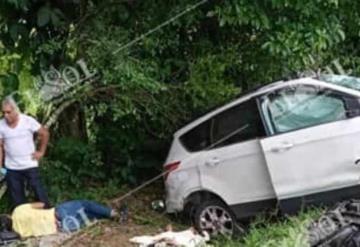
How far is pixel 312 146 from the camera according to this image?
8195 millimetres

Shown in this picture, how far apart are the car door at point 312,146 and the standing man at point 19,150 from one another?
2.89m

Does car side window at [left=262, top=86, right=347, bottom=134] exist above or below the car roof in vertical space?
below

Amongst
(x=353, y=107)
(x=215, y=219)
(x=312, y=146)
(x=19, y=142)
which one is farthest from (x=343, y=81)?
(x=19, y=142)

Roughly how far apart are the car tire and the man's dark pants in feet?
6.47

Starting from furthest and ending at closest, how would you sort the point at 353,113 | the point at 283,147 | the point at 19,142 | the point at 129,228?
the point at 129,228
the point at 19,142
the point at 283,147
the point at 353,113

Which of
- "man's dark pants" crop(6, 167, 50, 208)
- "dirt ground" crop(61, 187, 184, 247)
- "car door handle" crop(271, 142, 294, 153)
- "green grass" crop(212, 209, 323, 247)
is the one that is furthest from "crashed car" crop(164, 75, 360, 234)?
"man's dark pants" crop(6, 167, 50, 208)

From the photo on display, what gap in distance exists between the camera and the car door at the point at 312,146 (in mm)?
8055

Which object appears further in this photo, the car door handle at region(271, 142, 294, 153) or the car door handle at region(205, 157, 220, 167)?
the car door handle at region(205, 157, 220, 167)

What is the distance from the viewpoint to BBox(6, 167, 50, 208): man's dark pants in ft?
31.2

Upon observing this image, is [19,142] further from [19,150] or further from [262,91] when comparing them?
[262,91]

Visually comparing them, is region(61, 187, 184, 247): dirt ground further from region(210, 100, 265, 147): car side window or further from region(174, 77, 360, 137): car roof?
region(210, 100, 265, 147): car side window

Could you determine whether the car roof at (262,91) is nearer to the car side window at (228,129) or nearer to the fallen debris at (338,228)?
the car side window at (228,129)

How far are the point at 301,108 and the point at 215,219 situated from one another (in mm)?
1672

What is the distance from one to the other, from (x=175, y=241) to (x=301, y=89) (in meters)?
2.17
